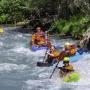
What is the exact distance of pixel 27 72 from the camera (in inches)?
719

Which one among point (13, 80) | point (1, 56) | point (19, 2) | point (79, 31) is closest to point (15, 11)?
point (19, 2)

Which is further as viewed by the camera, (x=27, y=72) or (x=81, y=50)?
(x=81, y=50)

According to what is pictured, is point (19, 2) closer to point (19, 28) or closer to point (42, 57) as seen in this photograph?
point (19, 28)

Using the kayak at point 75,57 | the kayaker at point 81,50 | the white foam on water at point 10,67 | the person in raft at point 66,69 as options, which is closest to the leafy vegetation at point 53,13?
the kayaker at point 81,50

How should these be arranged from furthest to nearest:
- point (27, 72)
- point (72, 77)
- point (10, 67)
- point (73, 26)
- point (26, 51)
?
point (73, 26) < point (26, 51) < point (10, 67) < point (27, 72) < point (72, 77)

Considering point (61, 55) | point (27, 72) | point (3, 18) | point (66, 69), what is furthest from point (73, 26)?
point (3, 18)

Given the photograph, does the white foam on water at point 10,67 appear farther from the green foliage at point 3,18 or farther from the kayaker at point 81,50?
the green foliage at point 3,18

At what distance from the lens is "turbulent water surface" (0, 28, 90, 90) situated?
16.4 m

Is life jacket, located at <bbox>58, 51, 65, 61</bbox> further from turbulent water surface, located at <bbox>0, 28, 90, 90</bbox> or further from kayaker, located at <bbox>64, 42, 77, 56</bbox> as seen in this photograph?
turbulent water surface, located at <bbox>0, 28, 90, 90</bbox>

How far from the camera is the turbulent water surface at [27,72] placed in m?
16.4

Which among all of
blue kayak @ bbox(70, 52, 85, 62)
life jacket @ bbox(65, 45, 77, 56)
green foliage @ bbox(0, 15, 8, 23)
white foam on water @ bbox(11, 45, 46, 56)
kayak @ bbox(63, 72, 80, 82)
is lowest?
green foliage @ bbox(0, 15, 8, 23)

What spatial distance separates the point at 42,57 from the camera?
20.7 meters

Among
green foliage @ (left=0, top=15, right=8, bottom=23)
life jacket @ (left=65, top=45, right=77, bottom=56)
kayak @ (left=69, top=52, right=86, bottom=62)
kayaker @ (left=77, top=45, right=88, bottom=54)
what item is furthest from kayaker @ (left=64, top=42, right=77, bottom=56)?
green foliage @ (left=0, top=15, right=8, bottom=23)

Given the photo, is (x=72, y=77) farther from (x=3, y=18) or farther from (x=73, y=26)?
(x=3, y=18)
